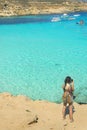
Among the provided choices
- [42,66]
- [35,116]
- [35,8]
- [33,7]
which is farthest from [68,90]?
[33,7]

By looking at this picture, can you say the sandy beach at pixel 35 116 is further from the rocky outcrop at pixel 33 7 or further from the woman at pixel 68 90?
the rocky outcrop at pixel 33 7

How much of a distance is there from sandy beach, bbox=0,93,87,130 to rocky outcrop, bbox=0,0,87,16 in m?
88.9

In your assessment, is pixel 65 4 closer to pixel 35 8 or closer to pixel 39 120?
pixel 35 8

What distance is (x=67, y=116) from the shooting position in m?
14.4

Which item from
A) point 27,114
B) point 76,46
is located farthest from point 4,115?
point 76,46

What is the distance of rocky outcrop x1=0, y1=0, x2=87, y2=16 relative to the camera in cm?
10988

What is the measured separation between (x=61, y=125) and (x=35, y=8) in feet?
354

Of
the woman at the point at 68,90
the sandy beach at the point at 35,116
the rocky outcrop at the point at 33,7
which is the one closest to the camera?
the sandy beach at the point at 35,116

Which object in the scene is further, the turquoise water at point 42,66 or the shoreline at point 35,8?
the shoreline at point 35,8

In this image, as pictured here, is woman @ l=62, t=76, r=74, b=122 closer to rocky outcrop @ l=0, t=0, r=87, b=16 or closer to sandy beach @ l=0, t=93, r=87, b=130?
sandy beach @ l=0, t=93, r=87, b=130

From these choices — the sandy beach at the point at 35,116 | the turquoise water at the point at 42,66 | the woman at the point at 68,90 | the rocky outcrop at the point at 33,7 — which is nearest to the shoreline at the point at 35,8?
the rocky outcrop at the point at 33,7

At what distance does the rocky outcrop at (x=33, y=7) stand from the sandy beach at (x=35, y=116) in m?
88.9

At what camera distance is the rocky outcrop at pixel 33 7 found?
109875 mm

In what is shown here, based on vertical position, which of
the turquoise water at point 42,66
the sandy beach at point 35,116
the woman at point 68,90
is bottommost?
the turquoise water at point 42,66
